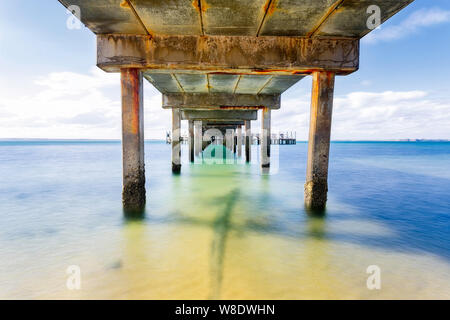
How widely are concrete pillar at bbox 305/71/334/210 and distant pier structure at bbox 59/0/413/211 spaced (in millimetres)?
22

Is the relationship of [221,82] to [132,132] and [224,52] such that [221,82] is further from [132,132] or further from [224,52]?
[132,132]

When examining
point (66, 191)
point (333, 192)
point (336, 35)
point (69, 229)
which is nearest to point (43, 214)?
point (69, 229)

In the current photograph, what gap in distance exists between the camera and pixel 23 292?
3.01m

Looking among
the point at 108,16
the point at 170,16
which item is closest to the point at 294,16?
the point at 170,16

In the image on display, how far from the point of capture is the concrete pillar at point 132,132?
5359mm

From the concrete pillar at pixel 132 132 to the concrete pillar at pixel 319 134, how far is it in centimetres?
406

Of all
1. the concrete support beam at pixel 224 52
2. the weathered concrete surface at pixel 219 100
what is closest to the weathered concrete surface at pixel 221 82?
the weathered concrete surface at pixel 219 100

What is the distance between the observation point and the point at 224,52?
5.04 m

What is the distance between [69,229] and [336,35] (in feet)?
23.2

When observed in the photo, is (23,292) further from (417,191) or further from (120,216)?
(417,191)

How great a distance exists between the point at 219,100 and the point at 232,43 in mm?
5557

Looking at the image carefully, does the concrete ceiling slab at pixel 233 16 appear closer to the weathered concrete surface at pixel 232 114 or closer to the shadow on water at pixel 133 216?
the shadow on water at pixel 133 216

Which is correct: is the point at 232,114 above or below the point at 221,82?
below

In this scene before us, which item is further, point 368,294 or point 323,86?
point 323,86
